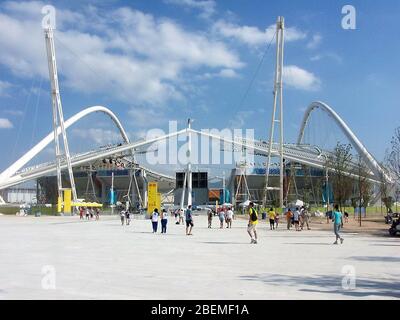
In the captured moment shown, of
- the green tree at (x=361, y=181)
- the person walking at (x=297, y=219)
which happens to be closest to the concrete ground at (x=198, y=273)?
the person walking at (x=297, y=219)

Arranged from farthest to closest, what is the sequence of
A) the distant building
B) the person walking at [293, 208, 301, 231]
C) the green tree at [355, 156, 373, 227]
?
the distant building < the green tree at [355, 156, 373, 227] < the person walking at [293, 208, 301, 231]

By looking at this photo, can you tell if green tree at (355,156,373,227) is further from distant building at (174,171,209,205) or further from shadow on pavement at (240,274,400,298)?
distant building at (174,171,209,205)

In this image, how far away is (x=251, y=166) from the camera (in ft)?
426

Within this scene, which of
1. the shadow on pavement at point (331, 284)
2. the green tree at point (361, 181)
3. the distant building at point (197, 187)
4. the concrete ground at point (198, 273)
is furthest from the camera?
the distant building at point (197, 187)

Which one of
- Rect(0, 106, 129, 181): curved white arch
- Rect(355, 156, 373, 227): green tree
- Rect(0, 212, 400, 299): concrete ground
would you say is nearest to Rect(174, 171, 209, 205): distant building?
Rect(0, 106, 129, 181): curved white arch

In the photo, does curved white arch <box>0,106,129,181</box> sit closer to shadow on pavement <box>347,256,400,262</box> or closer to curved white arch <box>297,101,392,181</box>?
A: curved white arch <box>297,101,392,181</box>

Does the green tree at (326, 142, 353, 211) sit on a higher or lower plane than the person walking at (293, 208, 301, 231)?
higher

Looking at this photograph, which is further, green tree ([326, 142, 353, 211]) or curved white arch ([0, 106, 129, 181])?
curved white arch ([0, 106, 129, 181])

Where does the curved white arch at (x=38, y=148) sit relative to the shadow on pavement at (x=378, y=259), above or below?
above

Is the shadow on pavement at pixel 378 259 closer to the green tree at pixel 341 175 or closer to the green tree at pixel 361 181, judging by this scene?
the green tree at pixel 361 181

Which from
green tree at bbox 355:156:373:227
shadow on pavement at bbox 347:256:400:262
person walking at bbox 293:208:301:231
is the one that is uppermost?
green tree at bbox 355:156:373:227

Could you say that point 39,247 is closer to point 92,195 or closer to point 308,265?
point 308,265

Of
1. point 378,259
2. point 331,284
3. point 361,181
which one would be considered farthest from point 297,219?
point 331,284

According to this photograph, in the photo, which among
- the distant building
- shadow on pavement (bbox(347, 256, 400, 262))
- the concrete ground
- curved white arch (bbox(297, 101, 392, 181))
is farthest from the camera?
the distant building
